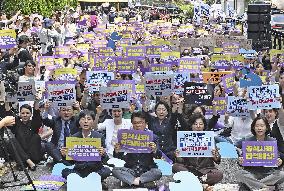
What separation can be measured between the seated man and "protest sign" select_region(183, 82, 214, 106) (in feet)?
7.34

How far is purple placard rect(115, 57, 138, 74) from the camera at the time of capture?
45.3 feet

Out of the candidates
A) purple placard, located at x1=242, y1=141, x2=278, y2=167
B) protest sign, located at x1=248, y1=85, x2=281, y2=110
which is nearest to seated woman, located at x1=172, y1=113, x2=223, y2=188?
purple placard, located at x1=242, y1=141, x2=278, y2=167

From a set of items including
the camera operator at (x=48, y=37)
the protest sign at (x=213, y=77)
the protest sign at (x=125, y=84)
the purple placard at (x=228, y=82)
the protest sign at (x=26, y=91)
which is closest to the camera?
the protest sign at (x=26, y=91)

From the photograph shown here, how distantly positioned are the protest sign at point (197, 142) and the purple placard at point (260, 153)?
0.43 metres

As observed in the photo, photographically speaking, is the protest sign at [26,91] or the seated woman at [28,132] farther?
the protest sign at [26,91]

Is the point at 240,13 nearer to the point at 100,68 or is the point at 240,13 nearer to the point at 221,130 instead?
the point at 100,68

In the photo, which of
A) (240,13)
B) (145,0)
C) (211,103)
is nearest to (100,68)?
(211,103)

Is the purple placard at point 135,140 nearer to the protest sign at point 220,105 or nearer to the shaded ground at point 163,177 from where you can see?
the shaded ground at point 163,177

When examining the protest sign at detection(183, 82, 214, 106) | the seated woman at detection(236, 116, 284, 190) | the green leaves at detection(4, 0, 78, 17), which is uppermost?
the green leaves at detection(4, 0, 78, 17)

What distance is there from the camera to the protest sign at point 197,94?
11266 millimetres

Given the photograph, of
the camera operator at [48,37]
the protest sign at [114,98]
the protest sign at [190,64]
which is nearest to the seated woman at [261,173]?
the protest sign at [114,98]

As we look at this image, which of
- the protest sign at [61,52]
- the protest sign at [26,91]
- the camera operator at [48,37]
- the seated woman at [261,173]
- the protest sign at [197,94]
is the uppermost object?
the camera operator at [48,37]

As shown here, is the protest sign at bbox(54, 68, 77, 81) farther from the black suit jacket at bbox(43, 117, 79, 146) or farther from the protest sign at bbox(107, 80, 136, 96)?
the black suit jacket at bbox(43, 117, 79, 146)

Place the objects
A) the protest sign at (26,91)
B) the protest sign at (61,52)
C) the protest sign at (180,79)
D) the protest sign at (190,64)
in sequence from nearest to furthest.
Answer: the protest sign at (26,91) → the protest sign at (180,79) → the protest sign at (190,64) → the protest sign at (61,52)
